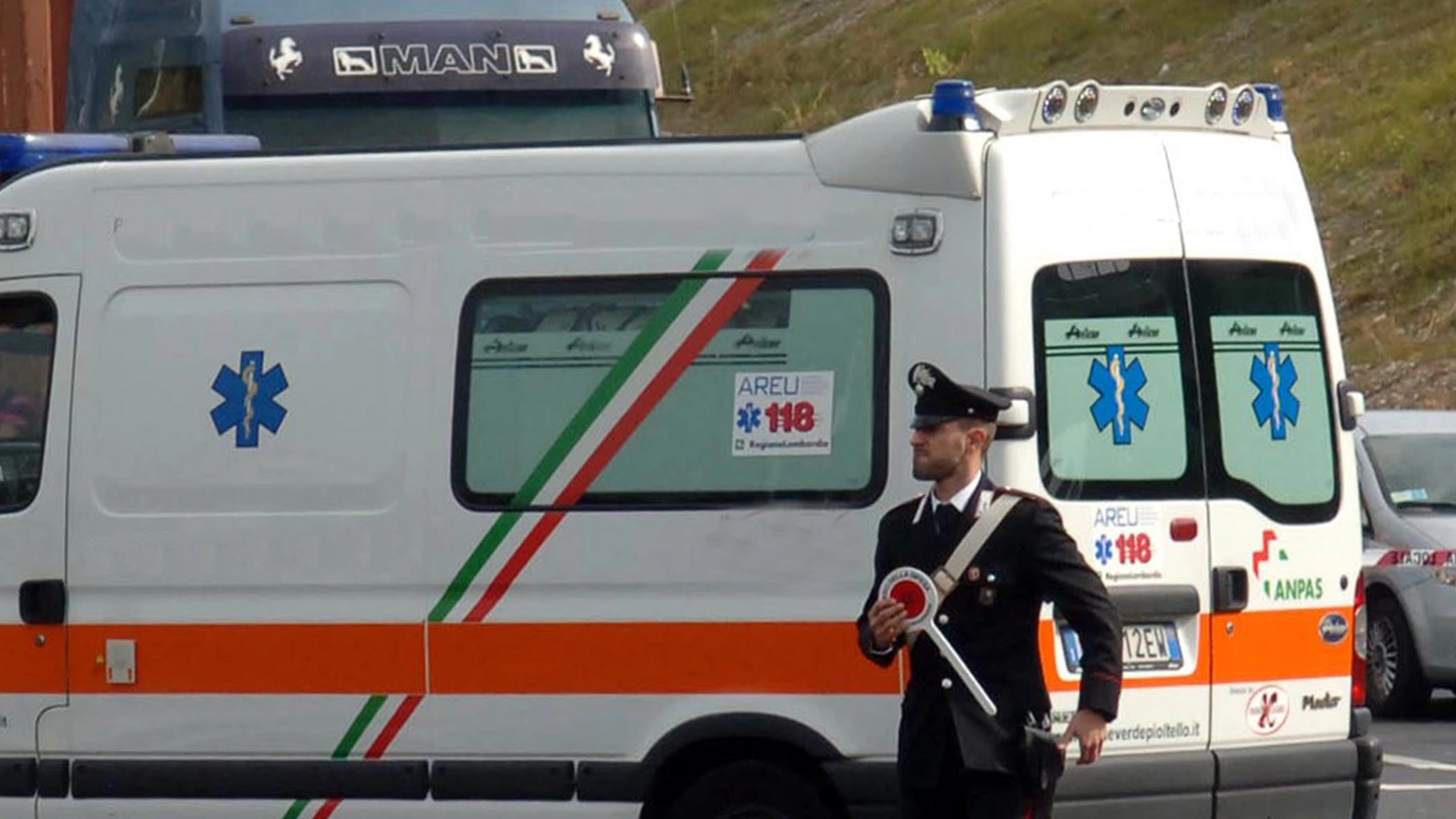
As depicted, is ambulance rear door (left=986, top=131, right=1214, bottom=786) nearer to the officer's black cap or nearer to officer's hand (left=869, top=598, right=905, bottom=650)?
the officer's black cap

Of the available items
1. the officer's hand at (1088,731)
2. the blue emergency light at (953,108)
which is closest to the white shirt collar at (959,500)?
the officer's hand at (1088,731)

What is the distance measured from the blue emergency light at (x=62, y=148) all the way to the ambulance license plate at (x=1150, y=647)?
340 cm

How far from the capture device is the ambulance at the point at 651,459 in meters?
7.93

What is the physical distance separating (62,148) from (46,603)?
7.11ft

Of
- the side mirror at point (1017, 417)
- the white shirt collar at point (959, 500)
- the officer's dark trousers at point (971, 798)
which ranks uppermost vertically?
the side mirror at point (1017, 417)

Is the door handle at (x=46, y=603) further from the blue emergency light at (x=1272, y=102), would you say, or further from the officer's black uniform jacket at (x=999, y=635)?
the blue emergency light at (x=1272, y=102)

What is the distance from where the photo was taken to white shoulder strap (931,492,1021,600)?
6641mm

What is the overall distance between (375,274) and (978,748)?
2.73 meters

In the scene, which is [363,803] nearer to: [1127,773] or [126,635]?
[126,635]

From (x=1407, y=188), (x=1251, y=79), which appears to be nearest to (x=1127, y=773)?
(x=1407, y=188)

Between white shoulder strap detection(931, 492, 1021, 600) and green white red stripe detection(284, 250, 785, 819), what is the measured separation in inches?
64.9

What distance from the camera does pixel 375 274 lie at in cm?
845

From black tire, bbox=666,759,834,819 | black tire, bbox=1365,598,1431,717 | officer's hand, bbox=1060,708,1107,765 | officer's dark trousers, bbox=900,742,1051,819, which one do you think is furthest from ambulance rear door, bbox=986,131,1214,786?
black tire, bbox=1365,598,1431,717

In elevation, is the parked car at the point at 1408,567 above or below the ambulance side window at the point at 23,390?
below
